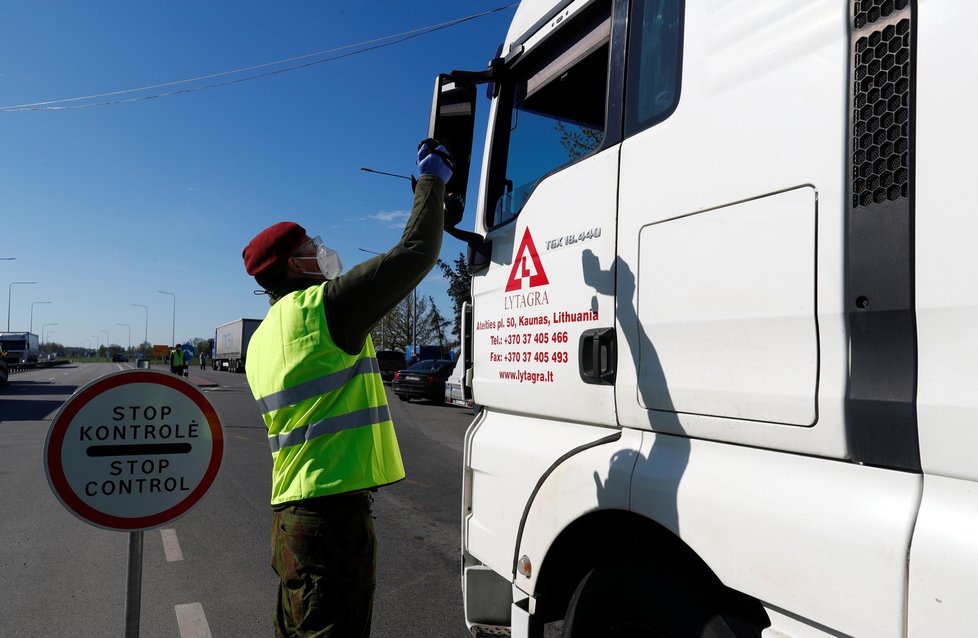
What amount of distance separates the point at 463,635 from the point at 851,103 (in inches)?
131

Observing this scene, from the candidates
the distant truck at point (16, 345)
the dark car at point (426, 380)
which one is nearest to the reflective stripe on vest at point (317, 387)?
the dark car at point (426, 380)

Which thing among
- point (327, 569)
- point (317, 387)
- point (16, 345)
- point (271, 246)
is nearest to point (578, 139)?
point (271, 246)

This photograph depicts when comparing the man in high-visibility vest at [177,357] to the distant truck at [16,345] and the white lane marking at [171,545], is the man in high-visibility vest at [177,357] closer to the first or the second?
the white lane marking at [171,545]

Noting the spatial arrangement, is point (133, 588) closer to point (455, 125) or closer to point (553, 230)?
point (553, 230)

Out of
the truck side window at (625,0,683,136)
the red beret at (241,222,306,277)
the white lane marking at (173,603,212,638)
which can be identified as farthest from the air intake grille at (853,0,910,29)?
the white lane marking at (173,603,212,638)

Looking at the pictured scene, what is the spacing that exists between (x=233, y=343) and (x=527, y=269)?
1999 inches

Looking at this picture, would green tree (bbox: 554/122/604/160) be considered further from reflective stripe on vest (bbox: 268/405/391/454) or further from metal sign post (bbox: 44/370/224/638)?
metal sign post (bbox: 44/370/224/638)

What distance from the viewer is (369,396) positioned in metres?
2.35

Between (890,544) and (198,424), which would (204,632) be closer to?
(198,424)

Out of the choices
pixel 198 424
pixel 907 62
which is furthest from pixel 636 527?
pixel 198 424

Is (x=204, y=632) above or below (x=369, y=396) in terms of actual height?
below

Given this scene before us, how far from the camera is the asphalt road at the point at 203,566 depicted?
3850mm

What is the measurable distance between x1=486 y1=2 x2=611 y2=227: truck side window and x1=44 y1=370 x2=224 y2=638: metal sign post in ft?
4.86

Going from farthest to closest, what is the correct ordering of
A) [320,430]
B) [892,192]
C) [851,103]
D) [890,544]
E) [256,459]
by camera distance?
[256,459]
[320,430]
[851,103]
[892,192]
[890,544]
